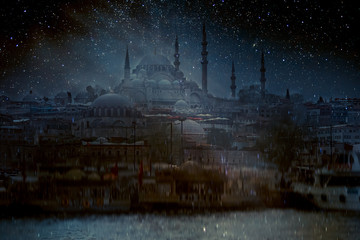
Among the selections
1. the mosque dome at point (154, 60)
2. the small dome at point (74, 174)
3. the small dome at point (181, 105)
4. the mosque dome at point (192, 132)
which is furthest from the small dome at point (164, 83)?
the small dome at point (74, 174)

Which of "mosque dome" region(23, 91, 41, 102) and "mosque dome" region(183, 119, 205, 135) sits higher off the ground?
"mosque dome" region(23, 91, 41, 102)

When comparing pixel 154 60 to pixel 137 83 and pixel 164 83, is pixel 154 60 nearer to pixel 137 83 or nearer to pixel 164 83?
pixel 164 83

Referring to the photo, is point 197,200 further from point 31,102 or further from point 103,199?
point 31,102

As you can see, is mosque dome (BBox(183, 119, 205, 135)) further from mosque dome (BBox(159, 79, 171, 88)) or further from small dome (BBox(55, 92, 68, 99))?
small dome (BBox(55, 92, 68, 99))

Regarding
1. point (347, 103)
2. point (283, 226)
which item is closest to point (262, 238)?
point (283, 226)

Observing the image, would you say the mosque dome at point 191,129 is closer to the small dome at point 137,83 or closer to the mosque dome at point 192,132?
the mosque dome at point 192,132

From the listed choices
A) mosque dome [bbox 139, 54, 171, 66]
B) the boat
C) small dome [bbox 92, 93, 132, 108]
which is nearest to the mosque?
mosque dome [bbox 139, 54, 171, 66]
